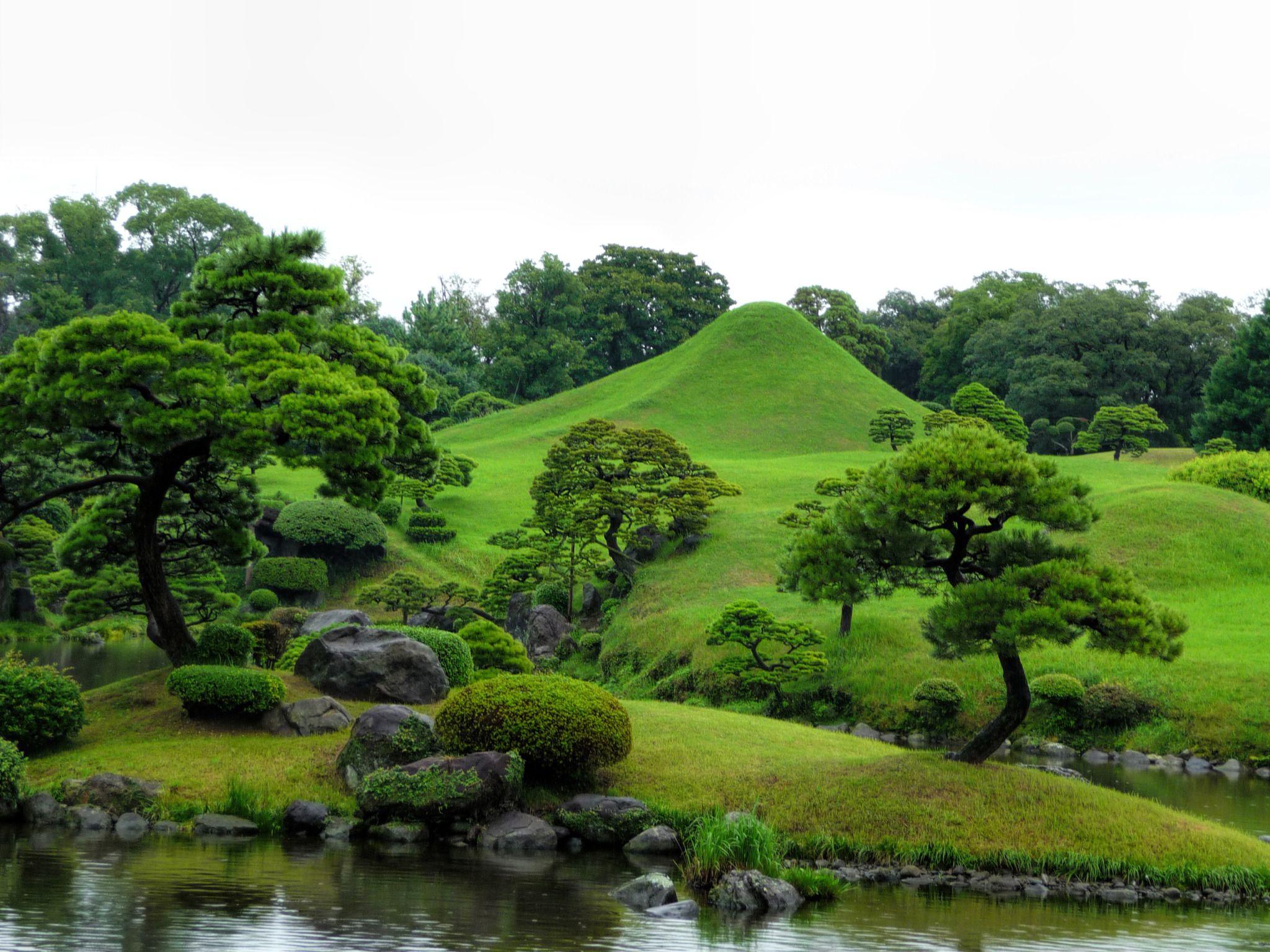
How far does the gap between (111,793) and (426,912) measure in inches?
272

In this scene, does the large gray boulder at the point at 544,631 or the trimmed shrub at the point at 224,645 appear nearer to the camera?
the trimmed shrub at the point at 224,645

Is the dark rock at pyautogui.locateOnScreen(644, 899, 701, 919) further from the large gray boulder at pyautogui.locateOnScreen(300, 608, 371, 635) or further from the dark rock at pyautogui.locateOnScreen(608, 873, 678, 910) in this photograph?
the large gray boulder at pyautogui.locateOnScreen(300, 608, 371, 635)

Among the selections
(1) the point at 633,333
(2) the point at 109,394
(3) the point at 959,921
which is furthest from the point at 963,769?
(1) the point at 633,333

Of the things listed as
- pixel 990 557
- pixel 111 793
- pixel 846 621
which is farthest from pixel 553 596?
pixel 990 557

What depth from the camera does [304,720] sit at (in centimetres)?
1995

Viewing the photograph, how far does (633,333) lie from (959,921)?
94.9 meters

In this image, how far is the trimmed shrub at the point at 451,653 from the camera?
2353cm

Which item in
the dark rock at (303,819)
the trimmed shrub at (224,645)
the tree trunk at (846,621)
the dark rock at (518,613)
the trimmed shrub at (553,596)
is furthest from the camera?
the trimmed shrub at (553,596)

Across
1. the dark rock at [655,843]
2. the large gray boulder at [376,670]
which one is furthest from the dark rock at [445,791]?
the large gray boulder at [376,670]

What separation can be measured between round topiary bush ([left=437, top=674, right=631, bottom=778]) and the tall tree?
8489cm

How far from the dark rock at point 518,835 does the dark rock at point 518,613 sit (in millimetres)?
24938

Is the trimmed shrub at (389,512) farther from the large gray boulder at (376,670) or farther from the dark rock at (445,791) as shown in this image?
the dark rock at (445,791)

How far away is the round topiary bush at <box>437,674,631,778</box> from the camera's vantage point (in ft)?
55.0

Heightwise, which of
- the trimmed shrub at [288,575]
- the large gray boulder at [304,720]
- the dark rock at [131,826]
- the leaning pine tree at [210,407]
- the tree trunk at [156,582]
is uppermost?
the leaning pine tree at [210,407]
